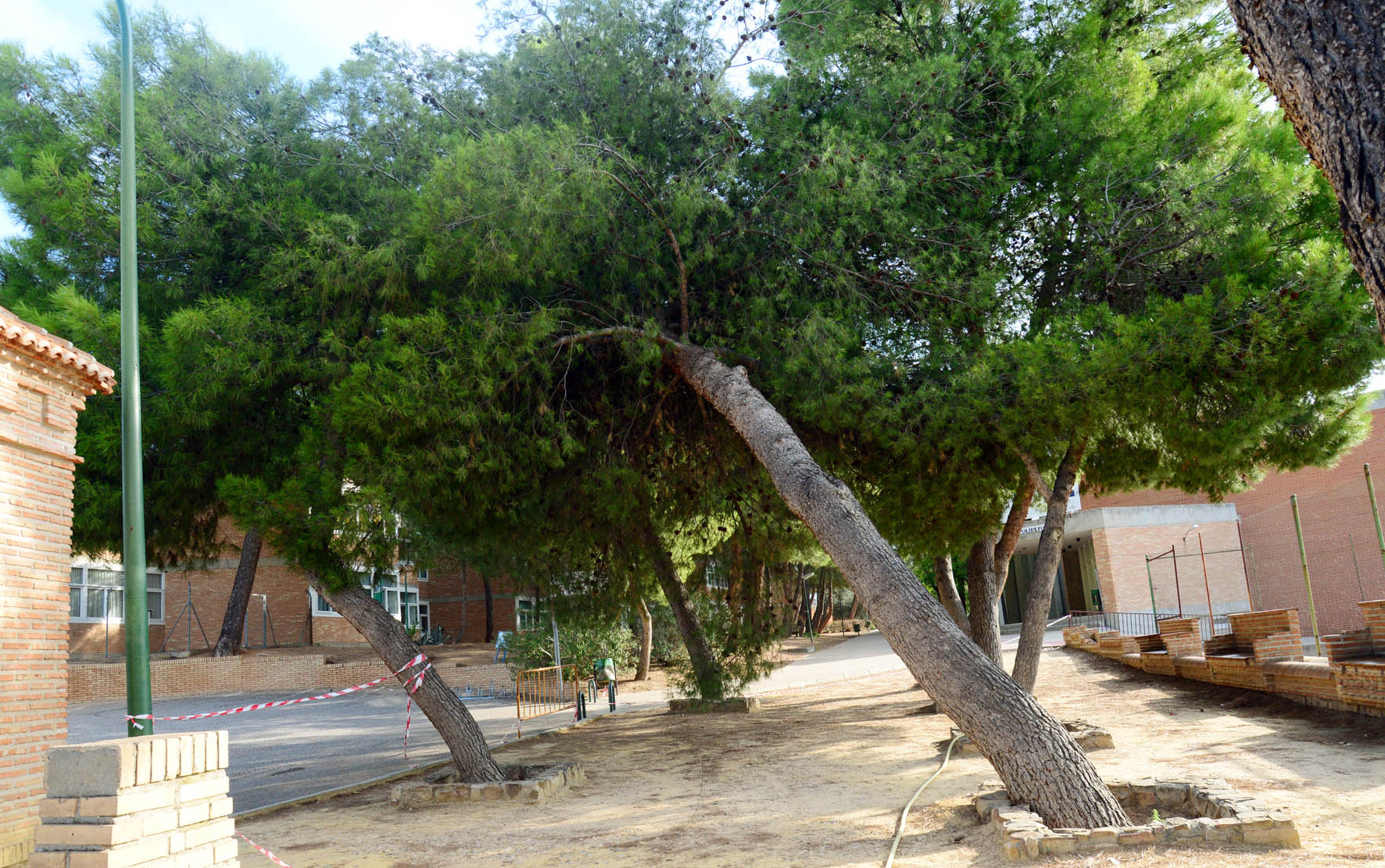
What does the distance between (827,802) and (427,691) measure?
4638 millimetres

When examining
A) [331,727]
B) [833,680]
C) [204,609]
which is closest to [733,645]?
[833,680]

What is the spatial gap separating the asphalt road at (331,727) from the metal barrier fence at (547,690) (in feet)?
1.54

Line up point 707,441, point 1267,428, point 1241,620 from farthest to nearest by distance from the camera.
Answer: point 1241,620
point 707,441
point 1267,428

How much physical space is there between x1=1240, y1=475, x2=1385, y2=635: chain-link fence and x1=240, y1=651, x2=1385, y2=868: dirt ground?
15.2 m

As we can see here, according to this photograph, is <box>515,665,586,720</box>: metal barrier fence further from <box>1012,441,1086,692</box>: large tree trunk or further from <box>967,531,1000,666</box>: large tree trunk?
<box>1012,441,1086,692</box>: large tree trunk

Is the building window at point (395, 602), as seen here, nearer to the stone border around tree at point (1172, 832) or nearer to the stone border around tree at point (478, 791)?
the stone border around tree at point (478, 791)

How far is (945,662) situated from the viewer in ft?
23.8

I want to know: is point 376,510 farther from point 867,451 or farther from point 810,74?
point 810,74

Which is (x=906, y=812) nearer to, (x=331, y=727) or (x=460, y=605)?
(x=331, y=727)

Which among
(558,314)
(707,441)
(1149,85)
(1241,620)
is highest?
(1149,85)

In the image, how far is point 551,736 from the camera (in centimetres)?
1609

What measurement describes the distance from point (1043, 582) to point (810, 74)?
696 centimetres

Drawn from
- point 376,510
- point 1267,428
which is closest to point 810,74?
point 1267,428

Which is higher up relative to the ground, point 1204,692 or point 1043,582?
point 1043,582
